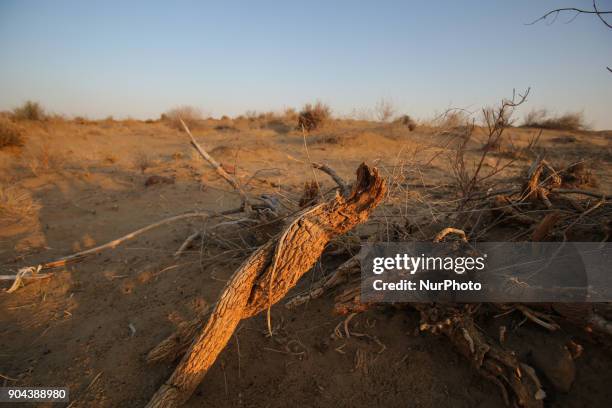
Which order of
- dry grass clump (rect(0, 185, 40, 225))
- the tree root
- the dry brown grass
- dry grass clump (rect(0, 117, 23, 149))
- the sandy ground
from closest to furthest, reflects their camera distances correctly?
the tree root → the sandy ground → dry grass clump (rect(0, 185, 40, 225)) → the dry brown grass → dry grass clump (rect(0, 117, 23, 149))

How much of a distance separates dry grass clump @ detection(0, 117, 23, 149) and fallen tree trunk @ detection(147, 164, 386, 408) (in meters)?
9.93

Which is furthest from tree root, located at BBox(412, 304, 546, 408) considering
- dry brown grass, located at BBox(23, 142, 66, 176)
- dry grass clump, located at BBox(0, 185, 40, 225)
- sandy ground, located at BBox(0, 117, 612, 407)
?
dry brown grass, located at BBox(23, 142, 66, 176)

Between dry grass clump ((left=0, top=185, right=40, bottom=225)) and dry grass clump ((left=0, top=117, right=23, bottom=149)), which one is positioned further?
dry grass clump ((left=0, top=117, right=23, bottom=149))

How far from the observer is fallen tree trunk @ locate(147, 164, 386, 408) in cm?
159

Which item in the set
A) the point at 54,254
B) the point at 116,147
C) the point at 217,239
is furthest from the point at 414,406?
the point at 116,147

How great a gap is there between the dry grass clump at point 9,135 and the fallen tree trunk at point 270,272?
9.93m

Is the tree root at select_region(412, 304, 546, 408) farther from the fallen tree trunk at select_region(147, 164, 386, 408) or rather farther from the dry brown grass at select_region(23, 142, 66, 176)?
the dry brown grass at select_region(23, 142, 66, 176)

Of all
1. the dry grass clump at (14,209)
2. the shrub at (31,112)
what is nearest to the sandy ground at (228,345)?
the dry grass clump at (14,209)

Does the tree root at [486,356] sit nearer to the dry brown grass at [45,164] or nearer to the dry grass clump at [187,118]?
the dry brown grass at [45,164]

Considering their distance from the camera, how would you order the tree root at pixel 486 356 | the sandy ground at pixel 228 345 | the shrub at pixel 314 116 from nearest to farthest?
1. the tree root at pixel 486 356
2. the sandy ground at pixel 228 345
3. the shrub at pixel 314 116

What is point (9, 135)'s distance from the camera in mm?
8242

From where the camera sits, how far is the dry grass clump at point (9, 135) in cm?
816

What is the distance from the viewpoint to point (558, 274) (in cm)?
177

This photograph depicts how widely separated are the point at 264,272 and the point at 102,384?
1.23m
